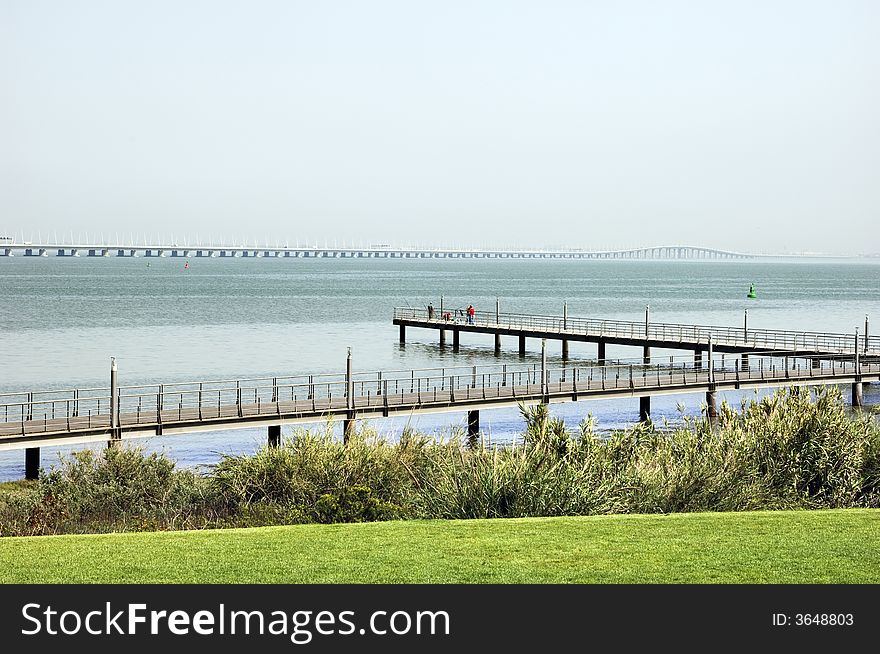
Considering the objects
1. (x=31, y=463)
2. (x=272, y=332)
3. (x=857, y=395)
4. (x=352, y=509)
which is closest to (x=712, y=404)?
(x=857, y=395)

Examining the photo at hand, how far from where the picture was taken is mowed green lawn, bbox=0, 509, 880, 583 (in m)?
13.1

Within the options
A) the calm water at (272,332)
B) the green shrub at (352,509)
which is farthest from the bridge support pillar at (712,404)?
the green shrub at (352,509)

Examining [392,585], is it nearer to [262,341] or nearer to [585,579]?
[585,579]

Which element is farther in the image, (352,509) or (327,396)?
(327,396)

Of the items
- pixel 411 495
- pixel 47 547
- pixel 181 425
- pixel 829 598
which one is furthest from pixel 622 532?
pixel 181 425

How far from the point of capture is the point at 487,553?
14.1m

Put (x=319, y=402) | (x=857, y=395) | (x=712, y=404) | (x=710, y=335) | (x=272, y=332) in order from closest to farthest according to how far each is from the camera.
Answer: (x=319, y=402), (x=712, y=404), (x=710, y=335), (x=857, y=395), (x=272, y=332)

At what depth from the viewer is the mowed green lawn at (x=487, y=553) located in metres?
13.1

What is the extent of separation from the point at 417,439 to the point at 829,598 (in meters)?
13.8

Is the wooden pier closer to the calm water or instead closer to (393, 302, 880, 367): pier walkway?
(393, 302, 880, 367): pier walkway

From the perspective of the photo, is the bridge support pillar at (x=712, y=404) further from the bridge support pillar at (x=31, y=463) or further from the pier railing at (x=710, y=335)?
the bridge support pillar at (x=31, y=463)

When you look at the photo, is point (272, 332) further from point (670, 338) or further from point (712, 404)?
point (712, 404)

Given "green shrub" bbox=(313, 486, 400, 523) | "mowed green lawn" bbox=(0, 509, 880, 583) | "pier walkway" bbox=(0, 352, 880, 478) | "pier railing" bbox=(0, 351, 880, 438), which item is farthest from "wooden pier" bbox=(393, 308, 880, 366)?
"mowed green lawn" bbox=(0, 509, 880, 583)

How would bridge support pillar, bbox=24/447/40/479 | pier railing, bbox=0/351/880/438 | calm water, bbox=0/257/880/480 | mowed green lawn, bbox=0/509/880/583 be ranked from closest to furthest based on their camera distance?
mowed green lawn, bbox=0/509/880/583, pier railing, bbox=0/351/880/438, bridge support pillar, bbox=24/447/40/479, calm water, bbox=0/257/880/480
